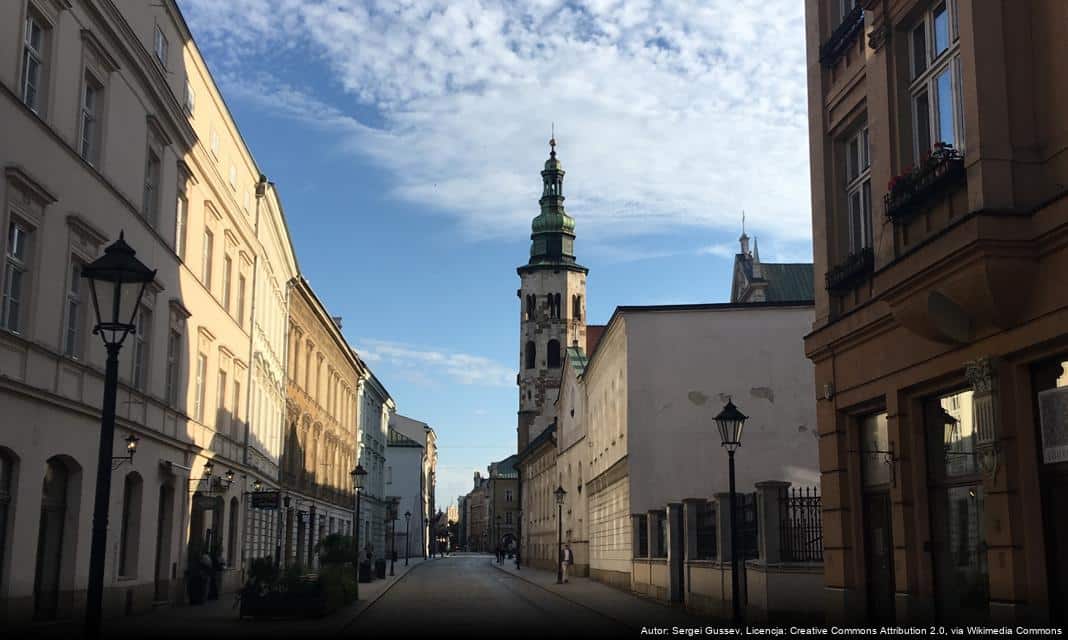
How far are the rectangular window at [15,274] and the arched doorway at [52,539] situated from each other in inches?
111

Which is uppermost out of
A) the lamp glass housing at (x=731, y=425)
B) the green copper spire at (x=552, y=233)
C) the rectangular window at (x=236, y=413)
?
the green copper spire at (x=552, y=233)

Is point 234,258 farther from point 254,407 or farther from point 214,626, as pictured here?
point 214,626

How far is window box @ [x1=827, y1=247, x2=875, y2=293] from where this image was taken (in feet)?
51.2

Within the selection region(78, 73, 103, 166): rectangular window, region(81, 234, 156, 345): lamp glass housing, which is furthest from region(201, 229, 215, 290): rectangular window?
region(81, 234, 156, 345): lamp glass housing

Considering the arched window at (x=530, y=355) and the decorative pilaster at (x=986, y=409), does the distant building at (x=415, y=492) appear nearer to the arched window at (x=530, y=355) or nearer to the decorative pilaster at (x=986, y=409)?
the arched window at (x=530, y=355)

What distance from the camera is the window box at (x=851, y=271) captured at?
1562 centimetres

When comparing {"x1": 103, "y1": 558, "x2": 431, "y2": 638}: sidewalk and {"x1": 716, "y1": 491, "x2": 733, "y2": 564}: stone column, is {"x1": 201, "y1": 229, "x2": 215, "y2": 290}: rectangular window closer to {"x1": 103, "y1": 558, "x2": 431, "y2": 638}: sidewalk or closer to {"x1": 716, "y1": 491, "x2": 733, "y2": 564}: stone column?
{"x1": 103, "y1": 558, "x2": 431, "y2": 638}: sidewalk

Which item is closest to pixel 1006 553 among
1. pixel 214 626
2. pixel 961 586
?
pixel 961 586

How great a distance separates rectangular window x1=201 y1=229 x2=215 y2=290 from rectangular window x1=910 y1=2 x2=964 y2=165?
19870 mm

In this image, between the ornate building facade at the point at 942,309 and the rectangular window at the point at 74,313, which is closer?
the ornate building facade at the point at 942,309

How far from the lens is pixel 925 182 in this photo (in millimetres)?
13320

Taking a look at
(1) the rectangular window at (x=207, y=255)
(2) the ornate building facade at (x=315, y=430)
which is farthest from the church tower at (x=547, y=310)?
(1) the rectangular window at (x=207, y=255)

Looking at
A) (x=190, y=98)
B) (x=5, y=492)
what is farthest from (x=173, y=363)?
(x=5, y=492)

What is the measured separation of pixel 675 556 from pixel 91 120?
16399mm
